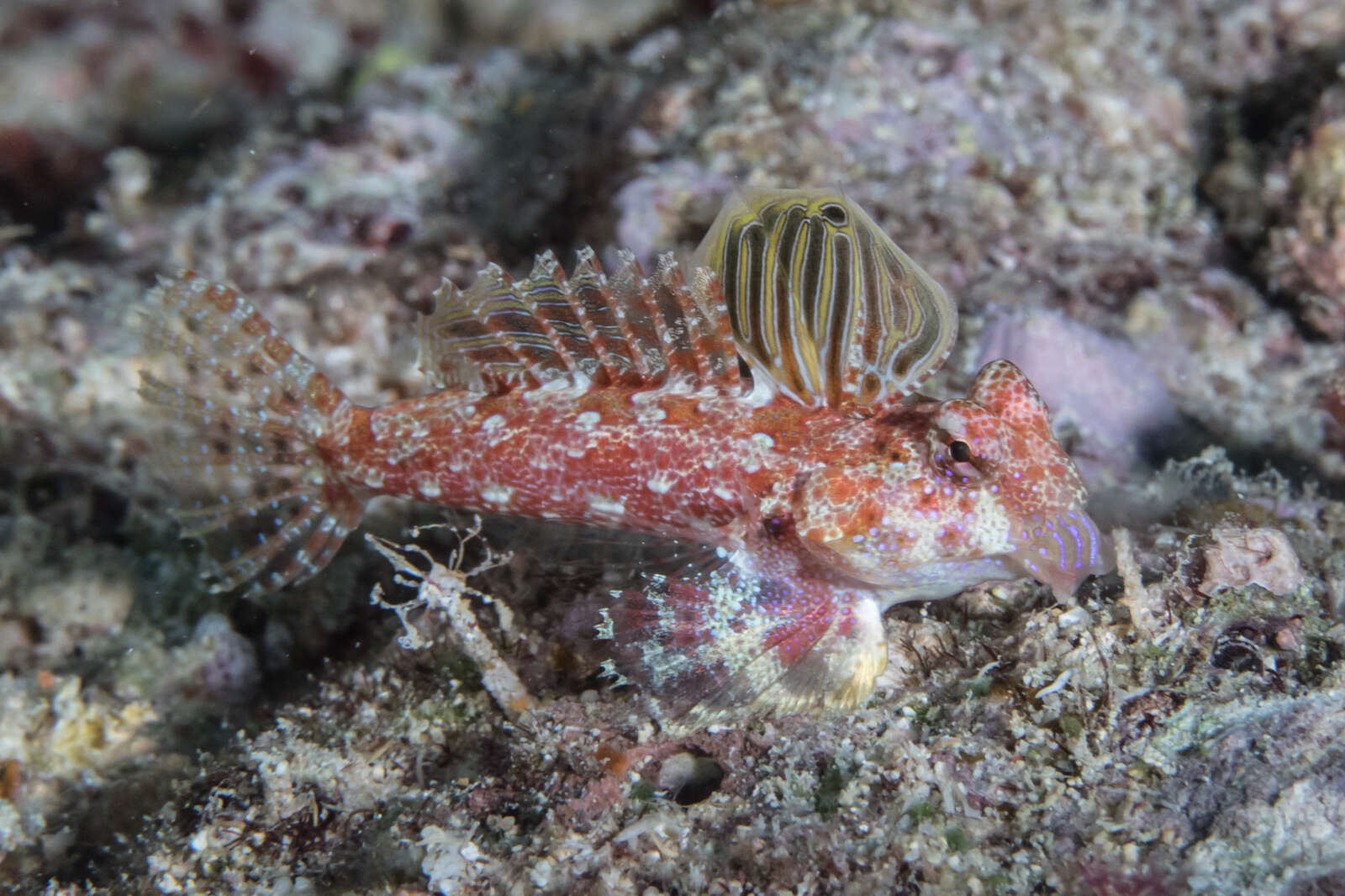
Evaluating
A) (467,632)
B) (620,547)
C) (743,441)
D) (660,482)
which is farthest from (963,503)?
(467,632)

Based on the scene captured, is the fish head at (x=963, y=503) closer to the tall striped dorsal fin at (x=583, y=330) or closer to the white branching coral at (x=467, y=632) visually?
the tall striped dorsal fin at (x=583, y=330)

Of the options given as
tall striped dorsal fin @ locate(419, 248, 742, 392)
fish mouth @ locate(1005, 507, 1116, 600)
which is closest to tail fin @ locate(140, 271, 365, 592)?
tall striped dorsal fin @ locate(419, 248, 742, 392)

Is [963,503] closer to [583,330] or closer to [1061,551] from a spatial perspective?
[1061,551]

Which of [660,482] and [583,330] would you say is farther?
[583,330]

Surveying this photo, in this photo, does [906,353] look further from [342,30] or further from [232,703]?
[342,30]

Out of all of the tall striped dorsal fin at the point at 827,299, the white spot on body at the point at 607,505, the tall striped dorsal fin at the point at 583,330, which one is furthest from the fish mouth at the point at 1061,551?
the white spot on body at the point at 607,505
